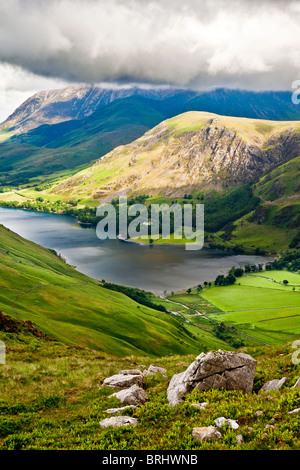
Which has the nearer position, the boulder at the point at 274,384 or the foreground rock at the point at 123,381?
the boulder at the point at 274,384

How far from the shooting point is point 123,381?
23.0 metres

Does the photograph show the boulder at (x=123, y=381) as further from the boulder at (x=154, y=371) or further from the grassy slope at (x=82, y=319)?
the grassy slope at (x=82, y=319)

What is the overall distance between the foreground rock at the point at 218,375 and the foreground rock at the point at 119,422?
3.31 metres

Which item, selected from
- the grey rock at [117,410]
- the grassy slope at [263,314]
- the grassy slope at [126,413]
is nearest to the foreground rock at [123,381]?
the grassy slope at [126,413]

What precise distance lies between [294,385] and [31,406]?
628 inches

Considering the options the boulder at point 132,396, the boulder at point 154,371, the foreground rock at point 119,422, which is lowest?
the boulder at point 154,371

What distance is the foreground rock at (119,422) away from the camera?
16.6m

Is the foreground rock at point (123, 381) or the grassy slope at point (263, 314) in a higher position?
the foreground rock at point (123, 381)

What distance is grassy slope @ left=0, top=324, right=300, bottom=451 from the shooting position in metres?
14.3

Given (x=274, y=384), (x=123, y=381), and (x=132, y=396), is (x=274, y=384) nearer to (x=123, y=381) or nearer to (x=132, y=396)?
(x=132, y=396)

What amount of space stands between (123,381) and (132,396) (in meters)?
3.34

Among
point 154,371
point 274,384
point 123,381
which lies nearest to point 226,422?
point 274,384

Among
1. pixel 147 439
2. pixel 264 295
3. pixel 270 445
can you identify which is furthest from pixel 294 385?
pixel 264 295

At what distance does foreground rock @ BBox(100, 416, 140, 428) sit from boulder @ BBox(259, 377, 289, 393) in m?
8.03
